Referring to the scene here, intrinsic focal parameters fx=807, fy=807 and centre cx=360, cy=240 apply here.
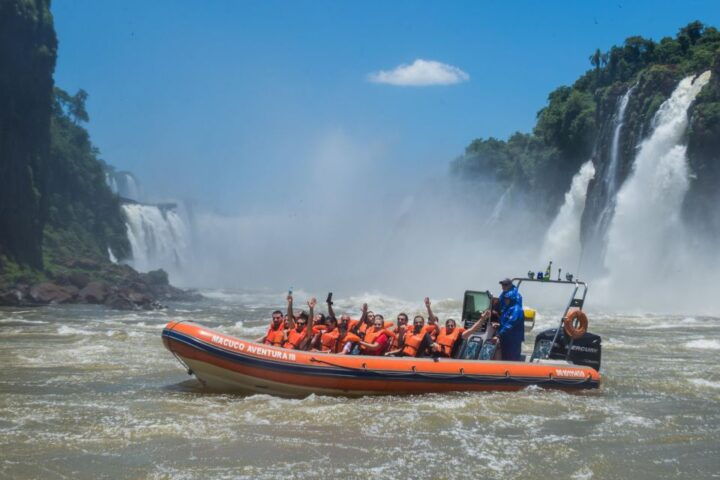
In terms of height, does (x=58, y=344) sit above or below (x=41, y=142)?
below

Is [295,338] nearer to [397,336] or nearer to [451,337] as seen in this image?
[397,336]

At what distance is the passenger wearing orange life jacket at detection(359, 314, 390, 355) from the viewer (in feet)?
38.5

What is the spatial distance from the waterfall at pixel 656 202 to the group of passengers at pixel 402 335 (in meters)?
27.6

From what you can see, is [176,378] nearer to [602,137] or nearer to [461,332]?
[461,332]

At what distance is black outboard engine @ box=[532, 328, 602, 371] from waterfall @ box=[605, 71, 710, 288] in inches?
1045

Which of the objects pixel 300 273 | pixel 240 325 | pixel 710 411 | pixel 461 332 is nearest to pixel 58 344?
pixel 240 325

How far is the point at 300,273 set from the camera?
245 feet

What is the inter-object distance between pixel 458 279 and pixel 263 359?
44863mm

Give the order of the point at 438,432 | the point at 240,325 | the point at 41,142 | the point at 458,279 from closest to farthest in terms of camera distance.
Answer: the point at 438,432 < the point at 240,325 < the point at 41,142 < the point at 458,279

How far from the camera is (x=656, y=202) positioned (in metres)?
37.4

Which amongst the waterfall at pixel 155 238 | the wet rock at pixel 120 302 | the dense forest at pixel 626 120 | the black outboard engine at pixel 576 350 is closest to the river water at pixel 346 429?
the black outboard engine at pixel 576 350

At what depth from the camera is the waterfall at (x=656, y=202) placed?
36656 millimetres

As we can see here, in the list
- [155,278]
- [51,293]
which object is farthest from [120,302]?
[155,278]

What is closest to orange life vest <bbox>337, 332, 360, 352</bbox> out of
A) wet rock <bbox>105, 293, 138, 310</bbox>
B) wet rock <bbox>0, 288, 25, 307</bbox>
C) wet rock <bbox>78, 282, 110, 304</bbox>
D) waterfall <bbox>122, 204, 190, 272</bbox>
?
wet rock <bbox>105, 293, 138, 310</bbox>
